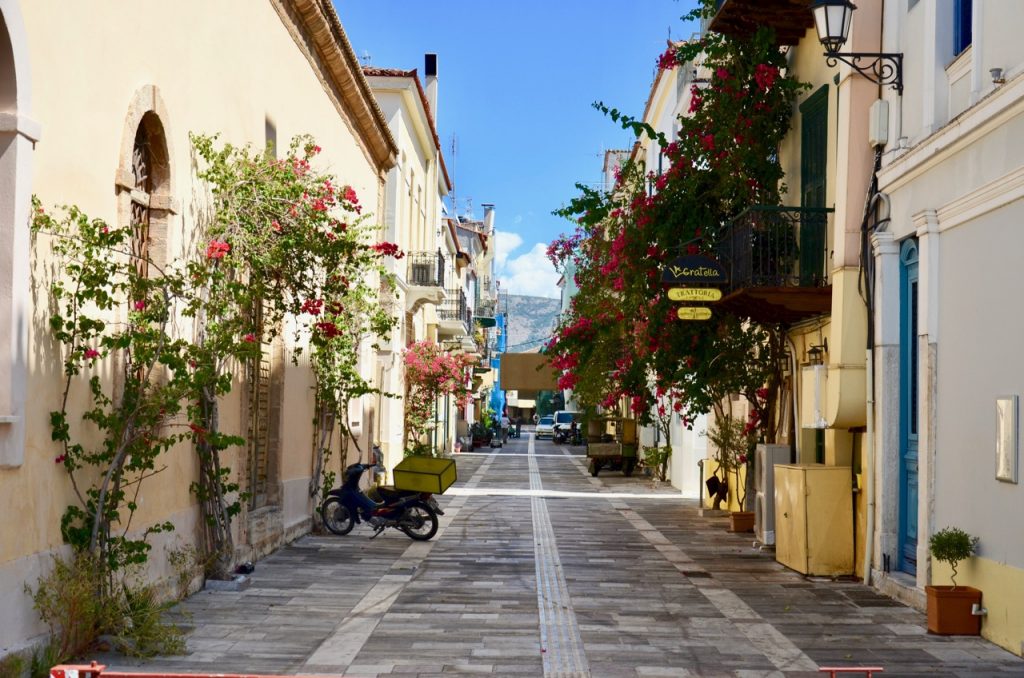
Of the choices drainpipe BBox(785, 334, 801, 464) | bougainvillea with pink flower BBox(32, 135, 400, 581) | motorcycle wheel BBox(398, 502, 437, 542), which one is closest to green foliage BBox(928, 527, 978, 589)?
bougainvillea with pink flower BBox(32, 135, 400, 581)

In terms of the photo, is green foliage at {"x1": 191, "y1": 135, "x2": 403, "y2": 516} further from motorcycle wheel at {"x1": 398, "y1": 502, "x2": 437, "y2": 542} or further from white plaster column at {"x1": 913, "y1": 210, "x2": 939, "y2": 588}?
white plaster column at {"x1": 913, "y1": 210, "x2": 939, "y2": 588}

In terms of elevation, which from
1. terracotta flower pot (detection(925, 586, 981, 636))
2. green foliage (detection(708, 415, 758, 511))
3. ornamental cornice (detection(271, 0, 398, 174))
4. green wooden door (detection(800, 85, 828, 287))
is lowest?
terracotta flower pot (detection(925, 586, 981, 636))

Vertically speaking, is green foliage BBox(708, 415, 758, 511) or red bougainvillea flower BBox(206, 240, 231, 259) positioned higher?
red bougainvillea flower BBox(206, 240, 231, 259)

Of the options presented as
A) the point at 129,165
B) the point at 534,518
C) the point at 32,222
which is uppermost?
the point at 129,165

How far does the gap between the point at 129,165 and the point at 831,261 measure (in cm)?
823

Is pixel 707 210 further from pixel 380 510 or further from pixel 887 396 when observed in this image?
pixel 380 510

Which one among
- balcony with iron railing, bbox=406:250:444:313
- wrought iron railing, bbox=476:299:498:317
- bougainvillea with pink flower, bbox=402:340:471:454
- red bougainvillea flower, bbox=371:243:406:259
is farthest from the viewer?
wrought iron railing, bbox=476:299:498:317

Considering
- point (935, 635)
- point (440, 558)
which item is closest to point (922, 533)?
point (935, 635)

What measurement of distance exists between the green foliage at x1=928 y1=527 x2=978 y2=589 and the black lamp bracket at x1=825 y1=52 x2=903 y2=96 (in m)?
4.45

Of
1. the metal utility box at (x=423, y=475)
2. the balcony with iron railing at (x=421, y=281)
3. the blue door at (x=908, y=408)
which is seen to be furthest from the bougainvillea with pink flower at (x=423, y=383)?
the blue door at (x=908, y=408)

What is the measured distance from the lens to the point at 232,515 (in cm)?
1195

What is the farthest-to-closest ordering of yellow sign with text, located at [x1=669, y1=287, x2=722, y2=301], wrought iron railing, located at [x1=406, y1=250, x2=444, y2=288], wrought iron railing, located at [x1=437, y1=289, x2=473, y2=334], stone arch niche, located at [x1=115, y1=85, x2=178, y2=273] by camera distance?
wrought iron railing, located at [x1=437, y1=289, x2=473, y2=334] < wrought iron railing, located at [x1=406, y1=250, x2=444, y2=288] < yellow sign with text, located at [x1=669, y1=287, x2=722, y2=301] < stone arch niche, located at [x1=115, y1=85, x2=178, y2=273]

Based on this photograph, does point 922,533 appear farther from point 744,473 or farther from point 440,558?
point 744,473

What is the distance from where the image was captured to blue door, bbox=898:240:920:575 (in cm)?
1164
